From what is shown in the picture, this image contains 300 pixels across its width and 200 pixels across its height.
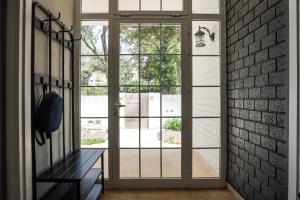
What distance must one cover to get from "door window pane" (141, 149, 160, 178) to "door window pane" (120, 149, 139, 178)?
0.08m

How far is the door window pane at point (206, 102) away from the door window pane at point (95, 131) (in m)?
1.16

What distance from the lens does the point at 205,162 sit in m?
3.53

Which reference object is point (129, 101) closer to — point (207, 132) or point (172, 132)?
point (172, 132)

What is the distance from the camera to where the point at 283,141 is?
6.49 feet

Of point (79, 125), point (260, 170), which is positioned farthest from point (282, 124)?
point (79, 125)

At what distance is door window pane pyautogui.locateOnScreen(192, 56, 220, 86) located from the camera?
3.48 meters

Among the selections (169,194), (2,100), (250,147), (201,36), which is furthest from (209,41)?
(2,100)

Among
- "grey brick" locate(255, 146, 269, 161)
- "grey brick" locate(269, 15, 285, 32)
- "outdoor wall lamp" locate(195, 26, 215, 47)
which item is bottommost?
"grey brick" locate(255, 146, 269, 161)

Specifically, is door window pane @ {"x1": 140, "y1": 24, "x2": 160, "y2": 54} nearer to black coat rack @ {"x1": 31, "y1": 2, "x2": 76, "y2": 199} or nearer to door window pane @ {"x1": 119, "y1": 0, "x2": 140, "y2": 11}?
door window pane @ {"x1": 119, "y1": 0, "x2": 140, "y2": 11}

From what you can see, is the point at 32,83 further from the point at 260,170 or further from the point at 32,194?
the point at 260,170

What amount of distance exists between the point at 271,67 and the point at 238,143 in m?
1.12

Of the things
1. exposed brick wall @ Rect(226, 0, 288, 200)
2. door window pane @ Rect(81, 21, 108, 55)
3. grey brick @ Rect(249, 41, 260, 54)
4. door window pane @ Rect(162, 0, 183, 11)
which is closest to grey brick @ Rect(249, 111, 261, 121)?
exposed brick wall @ Rect(226, 0, 288, 200)

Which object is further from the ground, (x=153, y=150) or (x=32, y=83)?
(x=32, y=83)

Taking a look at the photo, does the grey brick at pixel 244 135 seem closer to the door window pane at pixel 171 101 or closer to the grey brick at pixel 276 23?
the door window pane at pixel 171 101
